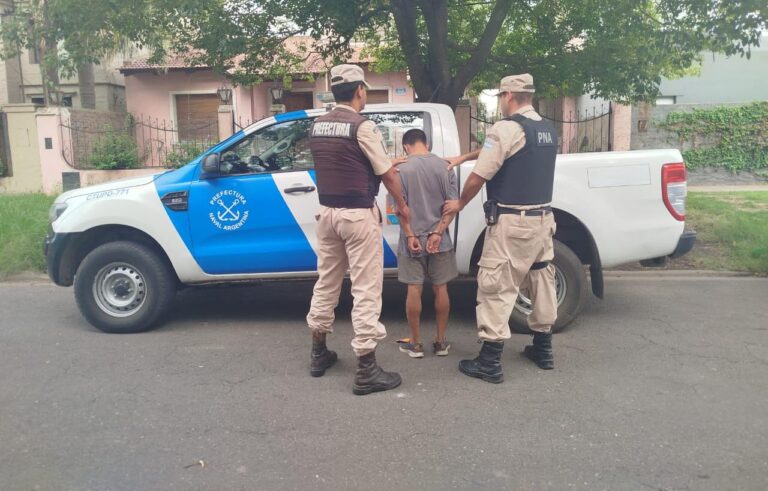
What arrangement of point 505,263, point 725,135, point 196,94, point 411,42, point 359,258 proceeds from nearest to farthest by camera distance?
1. point 359,258
2. point 505,263
3. point 411,42
4. point 725,135
5. point 196,94

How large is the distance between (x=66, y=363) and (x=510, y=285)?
3288 millimetres

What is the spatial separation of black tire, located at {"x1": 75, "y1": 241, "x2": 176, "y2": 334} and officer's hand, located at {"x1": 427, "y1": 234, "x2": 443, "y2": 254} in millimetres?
2338

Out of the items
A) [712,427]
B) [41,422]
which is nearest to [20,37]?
[41,422]

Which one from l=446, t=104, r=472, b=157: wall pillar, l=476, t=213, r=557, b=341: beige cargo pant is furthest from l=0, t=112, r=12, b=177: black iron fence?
l=476, t=213, r=557, b=341: beige cargo pant

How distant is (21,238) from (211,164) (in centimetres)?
452

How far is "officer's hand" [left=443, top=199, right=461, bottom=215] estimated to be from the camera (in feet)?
15.8

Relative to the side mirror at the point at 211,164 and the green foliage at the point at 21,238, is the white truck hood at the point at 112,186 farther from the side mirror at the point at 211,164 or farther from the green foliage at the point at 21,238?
the green foliage at the point at 21,238

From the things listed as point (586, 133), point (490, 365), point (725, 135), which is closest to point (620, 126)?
point (586, 133)

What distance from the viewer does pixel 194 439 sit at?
3703 mm

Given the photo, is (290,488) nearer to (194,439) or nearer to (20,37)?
(194,439)

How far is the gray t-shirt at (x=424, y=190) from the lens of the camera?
15.8ft

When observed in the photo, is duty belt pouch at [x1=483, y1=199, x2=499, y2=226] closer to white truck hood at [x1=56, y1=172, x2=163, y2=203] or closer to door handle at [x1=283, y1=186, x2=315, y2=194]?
door handle at [x1=283, y1=186, x2=315, y2=194]

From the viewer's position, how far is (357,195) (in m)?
4.37

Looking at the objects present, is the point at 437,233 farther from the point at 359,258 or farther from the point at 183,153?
the point at 183,153
